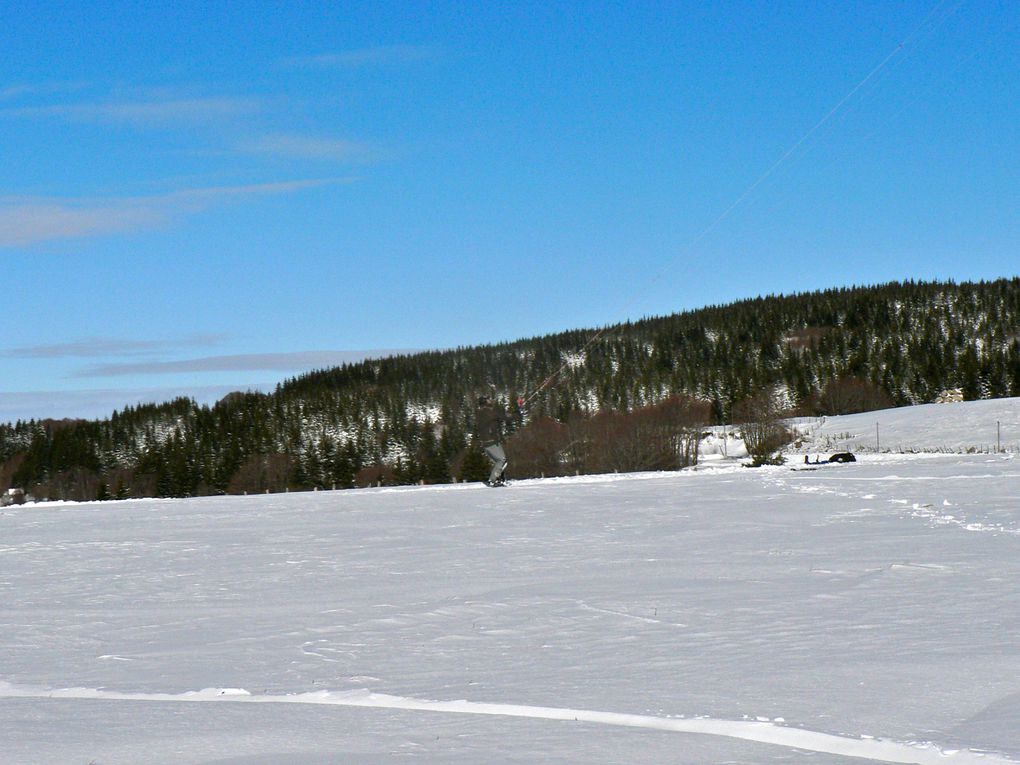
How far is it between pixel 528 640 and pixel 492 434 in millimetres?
12978

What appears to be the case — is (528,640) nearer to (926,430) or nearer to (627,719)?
(627,719)

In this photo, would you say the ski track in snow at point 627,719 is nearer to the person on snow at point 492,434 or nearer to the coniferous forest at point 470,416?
the person on snow at point 492,434

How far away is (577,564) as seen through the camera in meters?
10.4

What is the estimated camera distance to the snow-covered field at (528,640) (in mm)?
4789

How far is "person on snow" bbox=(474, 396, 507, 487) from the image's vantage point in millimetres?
20078

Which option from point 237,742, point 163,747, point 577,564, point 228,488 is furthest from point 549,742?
point 228,488

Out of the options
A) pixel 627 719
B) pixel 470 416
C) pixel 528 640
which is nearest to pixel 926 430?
pixel 528 640

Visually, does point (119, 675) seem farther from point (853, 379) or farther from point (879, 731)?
point (853, 379)

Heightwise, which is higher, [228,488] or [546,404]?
[546,404]

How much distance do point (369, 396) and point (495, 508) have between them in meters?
185

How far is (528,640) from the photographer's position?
23.2 ft

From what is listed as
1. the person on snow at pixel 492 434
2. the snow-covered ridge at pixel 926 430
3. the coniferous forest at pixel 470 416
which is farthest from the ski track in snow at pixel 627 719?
the coniferous forest at pixel 470 416

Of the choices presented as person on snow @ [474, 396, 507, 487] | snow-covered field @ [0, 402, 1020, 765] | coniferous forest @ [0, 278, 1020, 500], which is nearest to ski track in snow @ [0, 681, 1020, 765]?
snow-covered field @ [0, 402, 1020, 765]

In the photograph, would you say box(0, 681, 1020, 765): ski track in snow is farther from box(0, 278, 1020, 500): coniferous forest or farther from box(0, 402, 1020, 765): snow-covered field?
box(0, 278, 1020, 500): coniferous forest
